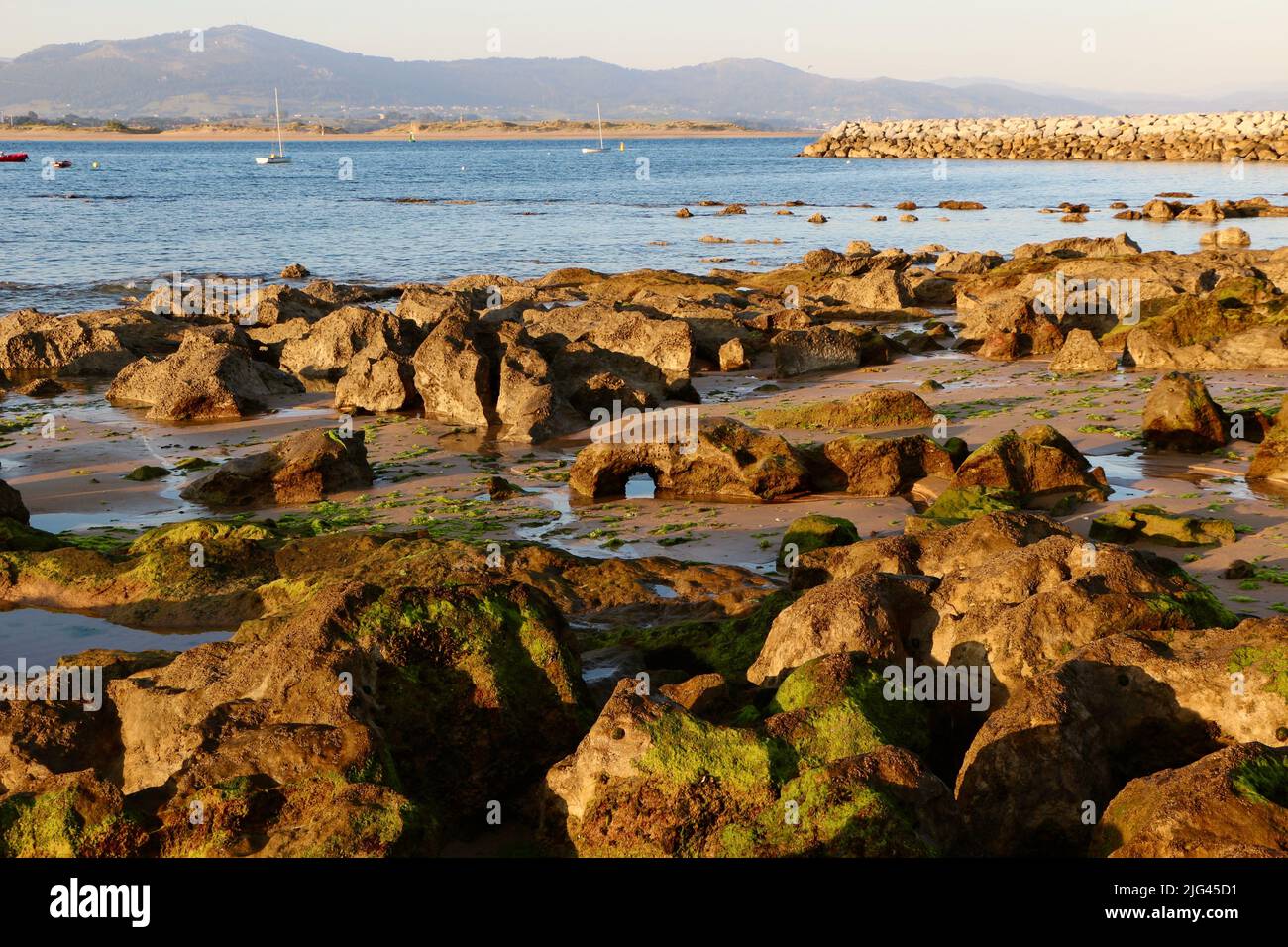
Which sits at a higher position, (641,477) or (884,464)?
(884,464)

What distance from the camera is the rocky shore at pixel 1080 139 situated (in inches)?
3652

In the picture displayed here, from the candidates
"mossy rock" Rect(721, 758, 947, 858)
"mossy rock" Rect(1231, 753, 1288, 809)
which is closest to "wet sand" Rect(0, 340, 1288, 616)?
"mossy rock" Rect(1231, 753, 1288, 809)

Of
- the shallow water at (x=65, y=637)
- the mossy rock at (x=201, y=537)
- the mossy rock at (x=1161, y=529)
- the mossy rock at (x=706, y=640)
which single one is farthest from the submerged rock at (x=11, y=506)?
the mossy rock at (x=1161, y=529)

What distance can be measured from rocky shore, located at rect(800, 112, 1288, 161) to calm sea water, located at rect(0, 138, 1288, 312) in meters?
4.60

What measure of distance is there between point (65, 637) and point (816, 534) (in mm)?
6611

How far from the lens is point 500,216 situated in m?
64.2

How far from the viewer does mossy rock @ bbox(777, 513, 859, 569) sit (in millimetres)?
11750

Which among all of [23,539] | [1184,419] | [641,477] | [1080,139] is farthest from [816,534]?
[1080,139]

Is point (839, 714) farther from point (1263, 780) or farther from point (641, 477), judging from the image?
point (641, 477)

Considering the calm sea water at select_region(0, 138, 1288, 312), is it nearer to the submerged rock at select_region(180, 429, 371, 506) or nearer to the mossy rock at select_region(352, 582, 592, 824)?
the submerged rock at select_region(180, 429, 371, 506)

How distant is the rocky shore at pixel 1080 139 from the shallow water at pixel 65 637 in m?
92.7

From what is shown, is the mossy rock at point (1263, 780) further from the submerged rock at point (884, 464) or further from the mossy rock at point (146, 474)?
the mossy rock at point (146, 474)

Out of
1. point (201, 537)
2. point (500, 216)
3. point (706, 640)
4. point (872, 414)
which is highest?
point (500, 216)

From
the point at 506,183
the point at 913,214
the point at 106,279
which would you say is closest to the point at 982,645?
the point at 106,279
